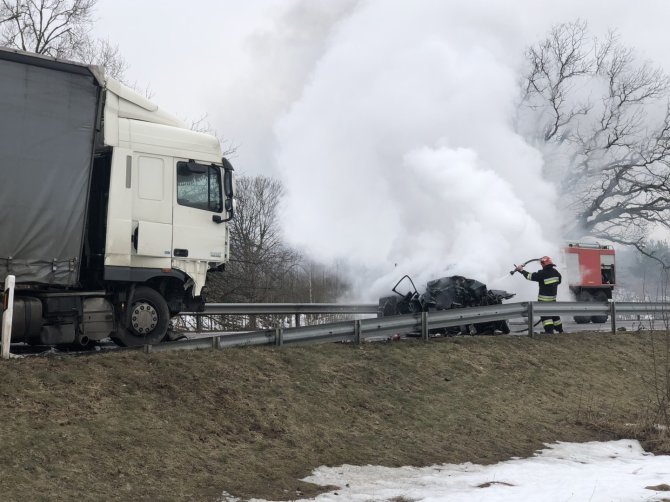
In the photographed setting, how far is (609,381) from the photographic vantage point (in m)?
12.4

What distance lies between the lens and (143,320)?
1017cm

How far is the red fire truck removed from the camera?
79.4 ft

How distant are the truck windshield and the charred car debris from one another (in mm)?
4405

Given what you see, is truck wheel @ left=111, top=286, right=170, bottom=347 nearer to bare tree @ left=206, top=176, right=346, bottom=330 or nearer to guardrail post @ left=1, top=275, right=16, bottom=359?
guardrail post @ left=1, top=275, right=16, bottom=359

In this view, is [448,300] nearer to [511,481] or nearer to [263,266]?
[511,481]

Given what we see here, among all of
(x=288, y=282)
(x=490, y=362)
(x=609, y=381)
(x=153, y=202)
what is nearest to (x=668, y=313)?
(x=609, y=381)

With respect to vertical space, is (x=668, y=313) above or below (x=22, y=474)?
above

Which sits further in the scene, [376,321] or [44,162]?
[376,321]

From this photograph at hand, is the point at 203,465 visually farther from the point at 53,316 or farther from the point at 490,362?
the point at 490,362

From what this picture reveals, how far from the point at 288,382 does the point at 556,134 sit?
33.0 meters

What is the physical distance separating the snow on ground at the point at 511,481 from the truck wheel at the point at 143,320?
4018 millimetres

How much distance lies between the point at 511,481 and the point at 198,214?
599 cm

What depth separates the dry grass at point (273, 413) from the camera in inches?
245

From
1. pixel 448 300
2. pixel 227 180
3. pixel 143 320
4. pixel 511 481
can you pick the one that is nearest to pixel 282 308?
pixel 448 300
